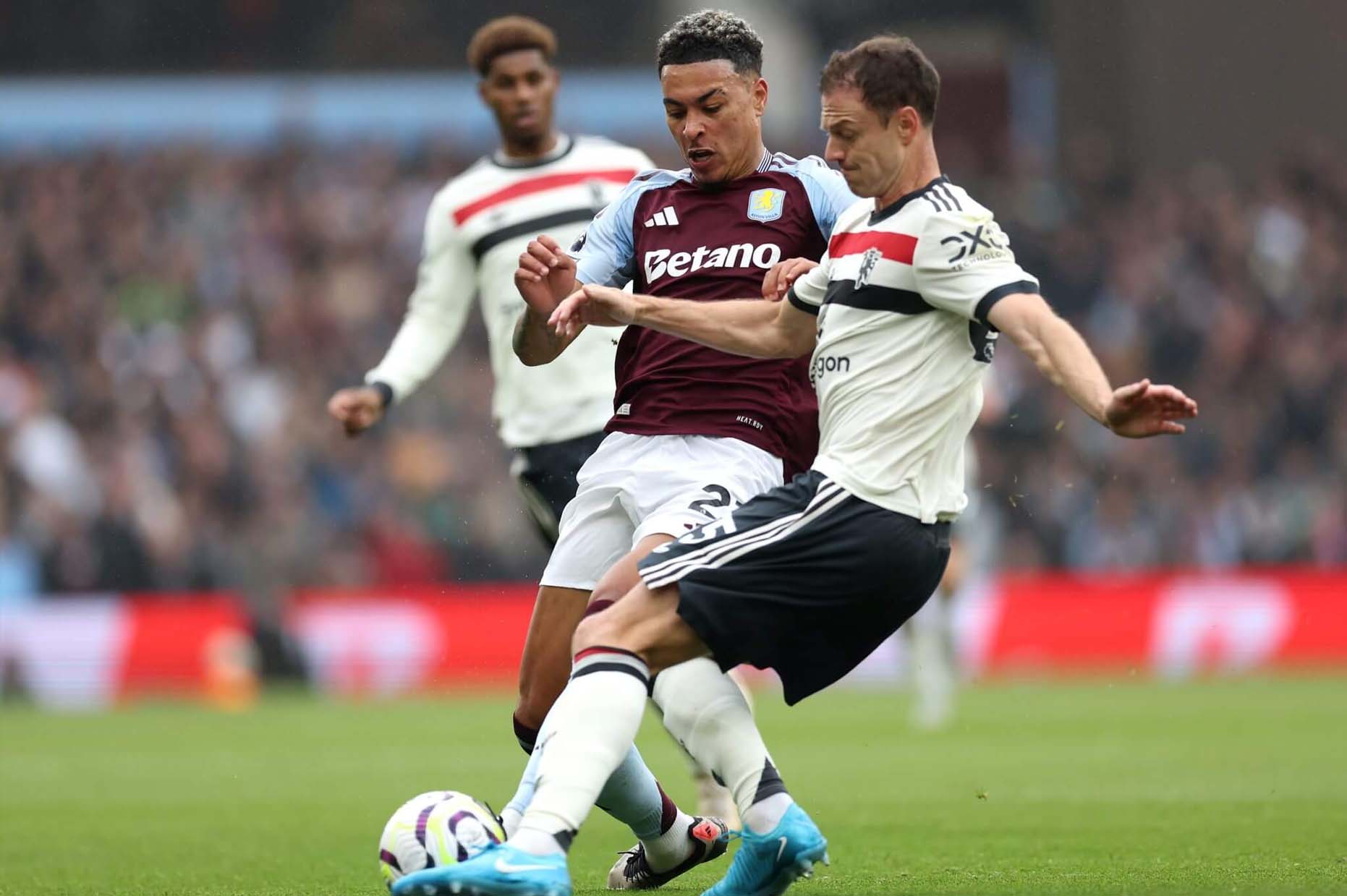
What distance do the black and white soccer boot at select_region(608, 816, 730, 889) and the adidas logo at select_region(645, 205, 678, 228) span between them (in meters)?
1.88

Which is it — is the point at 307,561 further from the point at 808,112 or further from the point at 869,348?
the point at 869,348

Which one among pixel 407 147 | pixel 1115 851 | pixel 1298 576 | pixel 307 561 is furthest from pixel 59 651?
pixel 1115 851

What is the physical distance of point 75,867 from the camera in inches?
279

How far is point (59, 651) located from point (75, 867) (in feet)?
36.8

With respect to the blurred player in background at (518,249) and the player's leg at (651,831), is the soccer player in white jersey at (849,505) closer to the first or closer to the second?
the player's leg at (651,831)

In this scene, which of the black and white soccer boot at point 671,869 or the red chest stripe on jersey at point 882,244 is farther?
the black and white soccer boot at point 671,869

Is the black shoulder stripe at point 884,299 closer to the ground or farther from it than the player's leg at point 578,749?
farther from it

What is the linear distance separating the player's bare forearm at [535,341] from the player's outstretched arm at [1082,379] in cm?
142

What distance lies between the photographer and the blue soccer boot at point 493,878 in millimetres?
4914

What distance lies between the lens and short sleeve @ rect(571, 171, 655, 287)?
6.24 m

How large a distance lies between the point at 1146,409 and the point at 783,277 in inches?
55.6

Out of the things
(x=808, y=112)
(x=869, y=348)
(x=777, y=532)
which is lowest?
(x=777, y=532)

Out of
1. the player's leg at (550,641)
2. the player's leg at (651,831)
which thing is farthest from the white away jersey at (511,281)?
the player's leg at (651,831)

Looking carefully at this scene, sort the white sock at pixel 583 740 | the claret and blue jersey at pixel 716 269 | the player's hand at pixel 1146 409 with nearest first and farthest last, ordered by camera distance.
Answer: the player's hand at pixel 1146 409
the white sock at pixel 583 740
the claret and blue jersey at pixel 716 269
